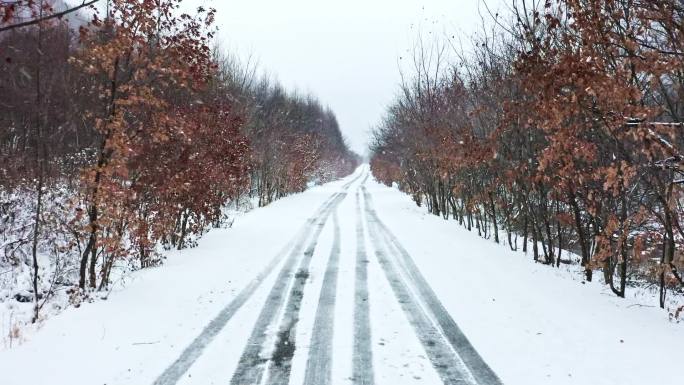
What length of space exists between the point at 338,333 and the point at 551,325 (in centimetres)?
313

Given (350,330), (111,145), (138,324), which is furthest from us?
(111,145)

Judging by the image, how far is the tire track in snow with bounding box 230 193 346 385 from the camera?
5243mm

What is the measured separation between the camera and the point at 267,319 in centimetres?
719

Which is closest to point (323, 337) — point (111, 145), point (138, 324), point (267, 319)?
point (267, 319)

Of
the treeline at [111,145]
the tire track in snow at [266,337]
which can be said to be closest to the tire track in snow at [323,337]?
the tire track in snow at [266,337]

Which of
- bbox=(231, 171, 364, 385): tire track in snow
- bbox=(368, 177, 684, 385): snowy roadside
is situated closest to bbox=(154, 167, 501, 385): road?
bbox=(231, 171, 364, 385): tire track in snow

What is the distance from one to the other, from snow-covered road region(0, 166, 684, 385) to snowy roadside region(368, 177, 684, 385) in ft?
0.09

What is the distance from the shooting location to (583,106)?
6.83m

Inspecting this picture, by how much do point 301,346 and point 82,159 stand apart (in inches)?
494

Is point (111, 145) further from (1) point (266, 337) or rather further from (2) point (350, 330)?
(2) point (350, 330)

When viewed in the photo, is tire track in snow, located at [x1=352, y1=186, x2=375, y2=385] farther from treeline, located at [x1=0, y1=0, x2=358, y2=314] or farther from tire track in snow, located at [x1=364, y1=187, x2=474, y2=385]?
treeline, located at [x1=0, y1=0, x2=358, y2=314]

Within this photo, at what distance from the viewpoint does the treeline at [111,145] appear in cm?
810

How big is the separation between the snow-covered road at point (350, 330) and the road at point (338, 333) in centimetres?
2

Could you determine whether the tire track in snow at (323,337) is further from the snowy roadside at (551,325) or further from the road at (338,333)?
the snowy roadside at (551,325)
